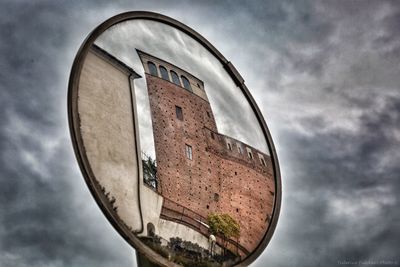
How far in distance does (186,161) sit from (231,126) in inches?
57.2

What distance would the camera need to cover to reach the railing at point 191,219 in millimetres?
6497

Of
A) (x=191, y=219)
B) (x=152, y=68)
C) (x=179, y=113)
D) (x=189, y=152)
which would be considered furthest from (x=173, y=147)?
(x=152, y=68)

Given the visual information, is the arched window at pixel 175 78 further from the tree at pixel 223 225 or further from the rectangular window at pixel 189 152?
the tree at pixel 223 225

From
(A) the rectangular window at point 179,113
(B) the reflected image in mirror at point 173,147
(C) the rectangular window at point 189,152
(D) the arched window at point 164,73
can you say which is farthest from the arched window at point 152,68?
(C) the rectangular window at point 189,152

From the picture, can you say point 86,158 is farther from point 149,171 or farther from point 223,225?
point 223,225

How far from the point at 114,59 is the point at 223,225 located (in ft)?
9.56

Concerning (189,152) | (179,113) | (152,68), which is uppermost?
(152,68)

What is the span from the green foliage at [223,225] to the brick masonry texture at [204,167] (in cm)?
9

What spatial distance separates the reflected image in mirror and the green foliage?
16 mm

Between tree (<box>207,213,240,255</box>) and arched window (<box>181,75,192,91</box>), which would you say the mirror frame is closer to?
tree (<box>207,213,240,255</box>)

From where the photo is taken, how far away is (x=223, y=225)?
23.9 ft

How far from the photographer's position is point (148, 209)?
617 centimetres

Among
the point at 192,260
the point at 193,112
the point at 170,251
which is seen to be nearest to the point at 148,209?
the point at 170,251

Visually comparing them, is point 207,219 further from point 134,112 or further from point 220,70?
point 220,70
